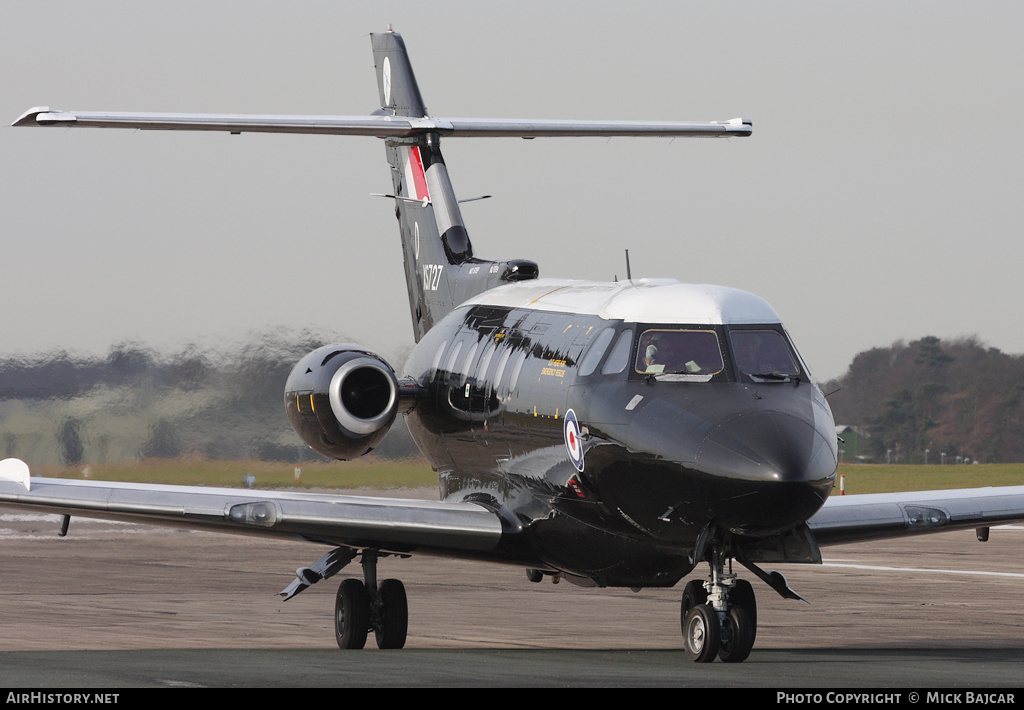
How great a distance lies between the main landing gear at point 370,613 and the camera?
54.0ft

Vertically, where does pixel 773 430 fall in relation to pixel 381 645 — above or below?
above

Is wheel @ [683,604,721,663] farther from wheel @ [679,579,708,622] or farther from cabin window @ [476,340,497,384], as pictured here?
cabin window @ [476,340,497,384]

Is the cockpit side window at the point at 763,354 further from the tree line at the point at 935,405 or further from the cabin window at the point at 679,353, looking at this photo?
the tree line at the point at 935,405

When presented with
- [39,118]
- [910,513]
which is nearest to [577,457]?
[910,513]

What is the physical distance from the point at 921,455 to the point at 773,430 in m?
37.8

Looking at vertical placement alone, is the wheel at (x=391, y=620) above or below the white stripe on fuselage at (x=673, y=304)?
below

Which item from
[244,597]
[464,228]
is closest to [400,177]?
[464,228]

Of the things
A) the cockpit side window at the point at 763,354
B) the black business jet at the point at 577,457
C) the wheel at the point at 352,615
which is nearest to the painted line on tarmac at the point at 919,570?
the black business jet at the point at 577,457

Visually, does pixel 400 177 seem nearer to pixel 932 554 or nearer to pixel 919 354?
pixel 932 554

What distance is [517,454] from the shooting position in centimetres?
1584

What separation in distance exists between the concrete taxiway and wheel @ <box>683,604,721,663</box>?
0.15 metres

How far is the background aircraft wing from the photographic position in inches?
599

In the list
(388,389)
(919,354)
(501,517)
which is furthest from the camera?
(919,354)

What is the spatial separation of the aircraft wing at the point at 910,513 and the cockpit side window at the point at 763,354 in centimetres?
224
